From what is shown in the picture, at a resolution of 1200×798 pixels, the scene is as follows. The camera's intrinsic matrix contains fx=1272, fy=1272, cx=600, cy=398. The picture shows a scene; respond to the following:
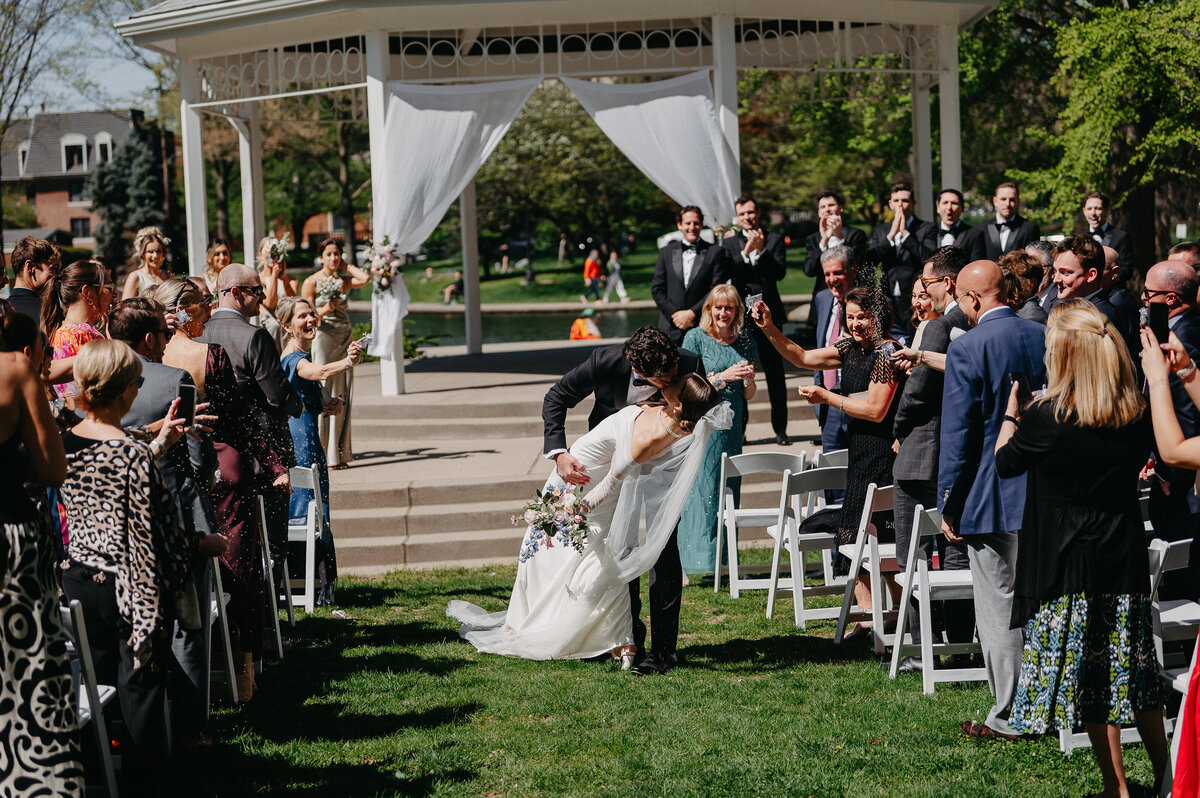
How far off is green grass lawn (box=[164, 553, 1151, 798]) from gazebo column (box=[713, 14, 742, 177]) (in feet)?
21.2

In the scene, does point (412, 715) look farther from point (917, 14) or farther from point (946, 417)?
point (917, 14)

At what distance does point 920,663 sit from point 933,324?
5.69ft

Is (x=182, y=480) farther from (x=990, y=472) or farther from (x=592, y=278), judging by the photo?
(x=592, y=278)

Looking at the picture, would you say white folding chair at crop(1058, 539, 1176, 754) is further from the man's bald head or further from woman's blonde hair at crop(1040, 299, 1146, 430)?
the man's bald head

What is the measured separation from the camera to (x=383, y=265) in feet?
40.1

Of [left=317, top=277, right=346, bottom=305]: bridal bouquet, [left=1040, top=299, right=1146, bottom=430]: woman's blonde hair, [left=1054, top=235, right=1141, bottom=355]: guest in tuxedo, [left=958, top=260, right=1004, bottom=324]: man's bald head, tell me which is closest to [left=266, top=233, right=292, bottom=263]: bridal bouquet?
[left=317, top=277, right=346, bottom=305]: bridal bouquet

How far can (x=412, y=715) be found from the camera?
6.09 meters

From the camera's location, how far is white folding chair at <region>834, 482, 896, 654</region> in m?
6.68

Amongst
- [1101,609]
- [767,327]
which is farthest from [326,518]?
[1101,609]

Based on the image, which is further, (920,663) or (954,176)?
(954,176)

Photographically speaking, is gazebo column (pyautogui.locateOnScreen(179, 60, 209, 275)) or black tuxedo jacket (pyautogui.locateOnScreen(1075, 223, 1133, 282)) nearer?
black tuxedo jacket (pyautogui.locateOnScreen(1075, 223, 1133, 282))

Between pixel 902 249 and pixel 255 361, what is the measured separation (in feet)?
20.6

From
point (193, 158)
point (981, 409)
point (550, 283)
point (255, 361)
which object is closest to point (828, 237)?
point (981, 409)

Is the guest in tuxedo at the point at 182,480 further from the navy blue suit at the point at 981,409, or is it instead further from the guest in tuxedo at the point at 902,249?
the guest in tuxedo at the point at 902,249
